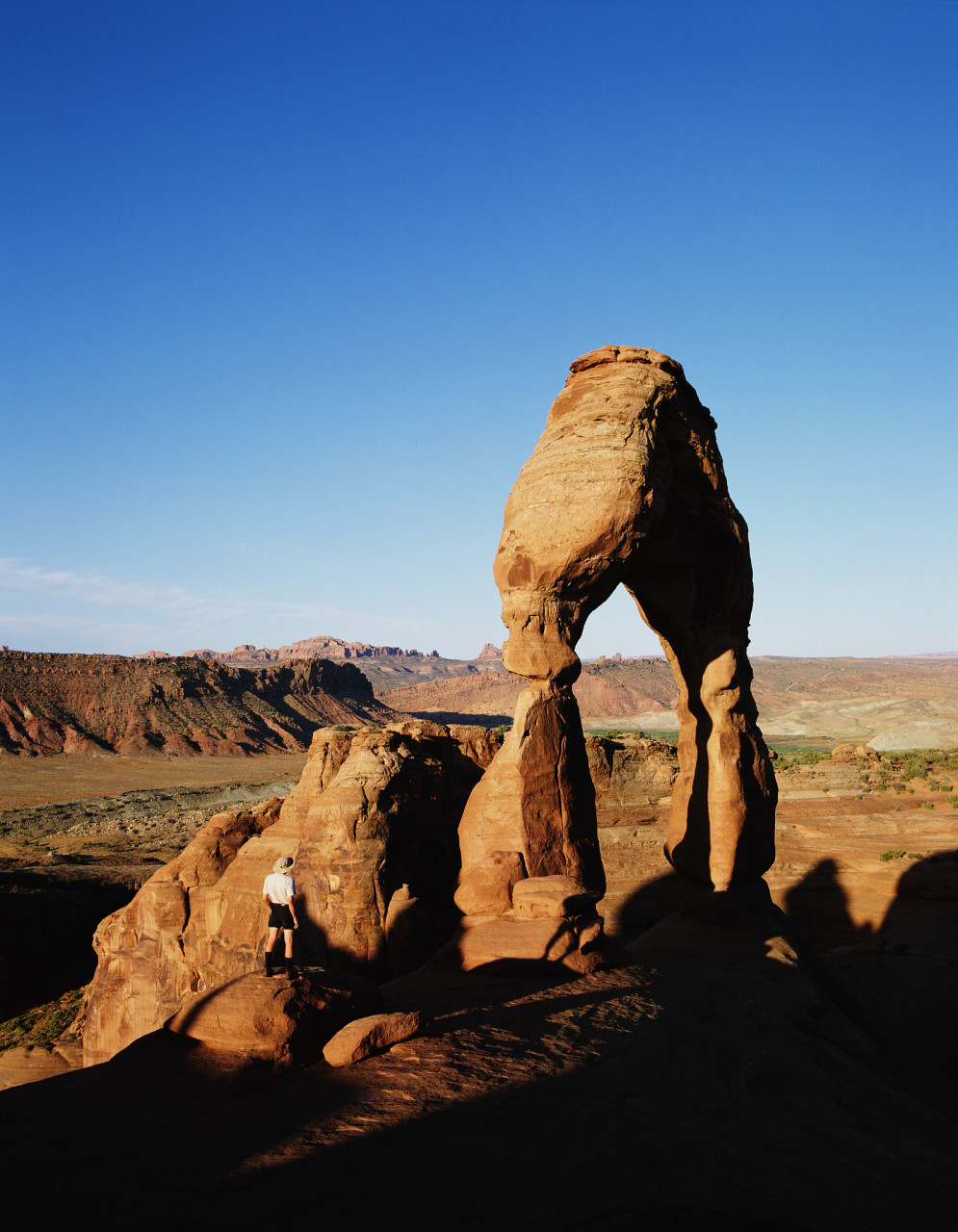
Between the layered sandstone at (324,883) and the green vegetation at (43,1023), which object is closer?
the layered sandstone at (324,883)

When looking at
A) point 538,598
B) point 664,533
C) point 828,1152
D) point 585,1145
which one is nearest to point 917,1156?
point 828,1152

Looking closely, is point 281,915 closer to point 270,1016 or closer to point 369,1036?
point 270,1016

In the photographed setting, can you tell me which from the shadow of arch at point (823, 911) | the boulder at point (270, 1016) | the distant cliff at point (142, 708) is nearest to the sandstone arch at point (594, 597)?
the boulder at point (270, 1016)

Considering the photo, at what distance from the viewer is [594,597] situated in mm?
8703

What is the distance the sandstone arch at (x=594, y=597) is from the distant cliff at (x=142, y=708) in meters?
58.7

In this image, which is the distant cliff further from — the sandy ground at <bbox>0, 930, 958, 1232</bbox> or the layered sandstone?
the sandy ground at <bbox>0, 930, 958, 1232</bbox>

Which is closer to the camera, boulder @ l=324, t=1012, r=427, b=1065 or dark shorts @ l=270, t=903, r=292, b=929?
boulder @ l=324, t=1012, r=427, b=1065

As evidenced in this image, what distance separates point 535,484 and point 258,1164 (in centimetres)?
666

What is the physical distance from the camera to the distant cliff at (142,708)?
202ft

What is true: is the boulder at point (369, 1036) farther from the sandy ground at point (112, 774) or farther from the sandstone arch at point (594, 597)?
the sandy ground at point (112, 774)

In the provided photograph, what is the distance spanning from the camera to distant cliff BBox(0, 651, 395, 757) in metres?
61.4

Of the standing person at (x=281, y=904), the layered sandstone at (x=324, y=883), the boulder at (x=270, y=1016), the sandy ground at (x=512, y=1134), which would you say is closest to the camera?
the sandy ground at (x=512, y=1134)

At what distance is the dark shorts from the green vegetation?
10.4m

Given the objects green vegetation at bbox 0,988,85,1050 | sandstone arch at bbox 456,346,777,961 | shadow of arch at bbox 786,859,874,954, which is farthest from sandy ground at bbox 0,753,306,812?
sandstone arch at bbox 456,346,777,961
